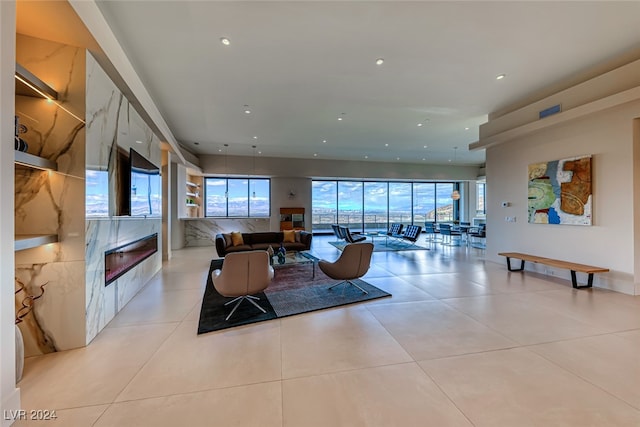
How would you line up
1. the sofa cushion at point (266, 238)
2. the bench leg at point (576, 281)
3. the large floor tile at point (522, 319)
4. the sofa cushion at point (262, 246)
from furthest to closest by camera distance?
the sofa cushion at point (266, 238)
the sofa cushion at point (262, 246)
the bench leg at point (576, 281)
the large floor tile at point (522, 319)

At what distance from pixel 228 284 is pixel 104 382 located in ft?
4.98

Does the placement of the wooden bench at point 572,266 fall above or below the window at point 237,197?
below

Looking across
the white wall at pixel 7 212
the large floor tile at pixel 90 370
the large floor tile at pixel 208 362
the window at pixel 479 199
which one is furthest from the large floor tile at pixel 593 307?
the window at pixel 479 199

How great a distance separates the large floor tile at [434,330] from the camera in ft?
8.61

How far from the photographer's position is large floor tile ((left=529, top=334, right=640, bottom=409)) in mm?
2047

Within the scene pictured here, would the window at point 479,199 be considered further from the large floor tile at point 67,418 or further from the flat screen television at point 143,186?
the large floor tile at point 67,418

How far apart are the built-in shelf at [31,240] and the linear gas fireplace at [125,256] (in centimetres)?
70

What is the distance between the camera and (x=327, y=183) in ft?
45.1

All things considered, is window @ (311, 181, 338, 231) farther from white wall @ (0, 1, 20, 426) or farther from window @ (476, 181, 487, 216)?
white wall @ (0, 1, 20, 426)

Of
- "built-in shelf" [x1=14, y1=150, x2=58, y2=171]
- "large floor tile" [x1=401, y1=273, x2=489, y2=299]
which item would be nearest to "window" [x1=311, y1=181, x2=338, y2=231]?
"large floor tile" [x1=401, y1=273, x2=489, y2=299]

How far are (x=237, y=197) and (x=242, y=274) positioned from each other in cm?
941

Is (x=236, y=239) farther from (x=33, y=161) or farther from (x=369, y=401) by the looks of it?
(x=369, y=401)

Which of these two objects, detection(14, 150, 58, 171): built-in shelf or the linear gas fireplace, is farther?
the linear gas fireplace

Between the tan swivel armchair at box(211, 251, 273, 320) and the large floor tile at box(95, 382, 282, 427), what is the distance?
1.47m
